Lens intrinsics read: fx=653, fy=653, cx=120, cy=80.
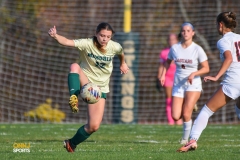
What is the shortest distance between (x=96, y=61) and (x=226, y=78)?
1626mm

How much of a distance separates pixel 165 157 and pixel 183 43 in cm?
376

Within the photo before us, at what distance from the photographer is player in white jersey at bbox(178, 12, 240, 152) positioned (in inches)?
298

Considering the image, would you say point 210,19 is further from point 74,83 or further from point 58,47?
point 74,83

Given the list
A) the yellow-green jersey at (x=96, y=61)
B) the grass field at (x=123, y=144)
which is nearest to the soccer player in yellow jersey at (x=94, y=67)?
the yellow-green jersey at (x=96, y=61)

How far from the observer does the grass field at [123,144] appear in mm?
7168

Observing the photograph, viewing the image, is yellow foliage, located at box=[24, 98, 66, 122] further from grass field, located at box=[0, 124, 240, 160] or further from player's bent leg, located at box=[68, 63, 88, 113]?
player's bent leg, located at box=[68, 63, 88, 113]

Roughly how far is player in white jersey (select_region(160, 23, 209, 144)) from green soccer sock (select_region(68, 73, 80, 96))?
2.60 metres

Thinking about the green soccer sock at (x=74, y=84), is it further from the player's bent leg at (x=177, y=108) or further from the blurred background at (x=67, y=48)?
the blurred background at (x=67, y=48)

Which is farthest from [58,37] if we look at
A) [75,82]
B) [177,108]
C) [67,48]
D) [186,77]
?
[67,48]

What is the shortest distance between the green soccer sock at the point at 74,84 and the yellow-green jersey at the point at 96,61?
0.35m

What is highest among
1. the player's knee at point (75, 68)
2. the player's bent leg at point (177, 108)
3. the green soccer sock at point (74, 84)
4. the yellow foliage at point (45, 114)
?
the player's knee at point (75, 68)

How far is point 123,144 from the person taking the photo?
930 centimetres

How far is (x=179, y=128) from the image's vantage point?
13047 mm

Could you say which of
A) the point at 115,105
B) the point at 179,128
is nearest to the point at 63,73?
the point at 115,105
